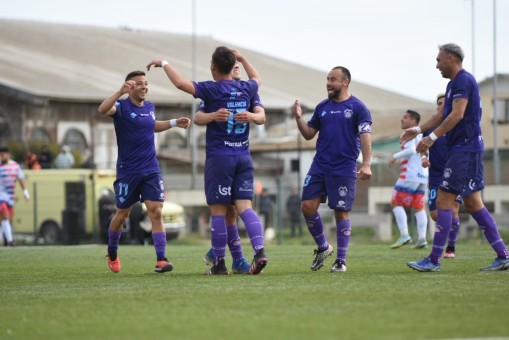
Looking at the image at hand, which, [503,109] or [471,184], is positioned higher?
[503,109]

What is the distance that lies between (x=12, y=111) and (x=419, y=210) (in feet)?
123

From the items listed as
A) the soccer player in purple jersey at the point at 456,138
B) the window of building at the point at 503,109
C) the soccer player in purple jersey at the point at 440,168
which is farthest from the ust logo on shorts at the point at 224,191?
the window of building at the point at 503,109

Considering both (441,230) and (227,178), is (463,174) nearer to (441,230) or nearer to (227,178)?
(441,230)

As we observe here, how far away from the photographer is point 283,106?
60594 mm

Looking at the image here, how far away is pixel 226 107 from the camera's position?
476 inches

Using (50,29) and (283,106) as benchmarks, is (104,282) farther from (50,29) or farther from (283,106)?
(50,29)

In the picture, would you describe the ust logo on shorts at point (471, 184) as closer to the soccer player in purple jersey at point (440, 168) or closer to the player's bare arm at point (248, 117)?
the player's bare arm at point (248, 117)

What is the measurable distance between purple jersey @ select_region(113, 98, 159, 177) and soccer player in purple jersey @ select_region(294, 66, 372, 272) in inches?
72.1

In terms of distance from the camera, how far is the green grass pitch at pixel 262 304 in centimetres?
758

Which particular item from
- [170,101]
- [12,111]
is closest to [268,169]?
[170,101]

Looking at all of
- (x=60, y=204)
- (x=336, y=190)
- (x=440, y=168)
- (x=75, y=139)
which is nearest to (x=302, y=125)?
(x=336, y=190)

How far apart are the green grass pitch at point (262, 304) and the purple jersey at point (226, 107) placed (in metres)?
1.35

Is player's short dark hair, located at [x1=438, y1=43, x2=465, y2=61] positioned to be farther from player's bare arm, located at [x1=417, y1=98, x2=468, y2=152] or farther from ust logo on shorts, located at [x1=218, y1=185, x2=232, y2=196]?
ust logo on shorts, located at [x1=218, y1=185, x2=232, y2=196]

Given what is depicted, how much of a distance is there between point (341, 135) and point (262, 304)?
4039 mm
